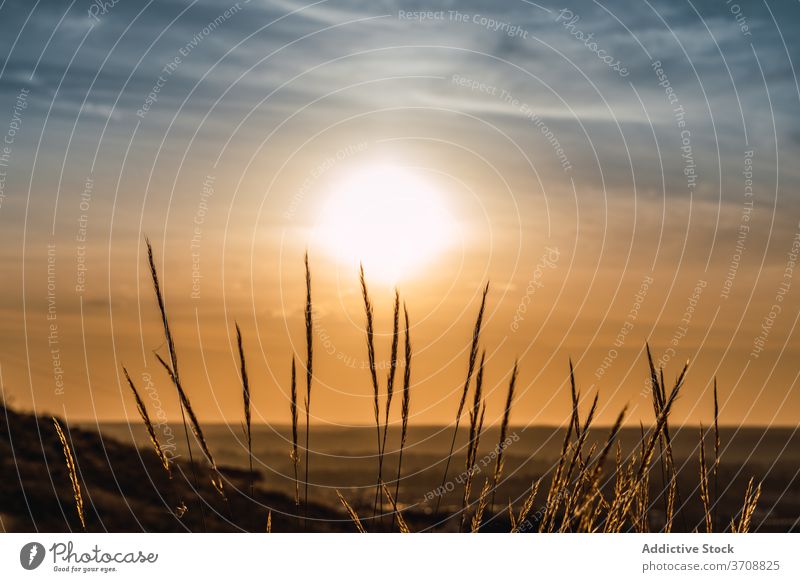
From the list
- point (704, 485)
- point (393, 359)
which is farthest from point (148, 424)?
point (704, 485)

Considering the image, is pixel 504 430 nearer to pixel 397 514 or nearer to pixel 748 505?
pixel 397 514

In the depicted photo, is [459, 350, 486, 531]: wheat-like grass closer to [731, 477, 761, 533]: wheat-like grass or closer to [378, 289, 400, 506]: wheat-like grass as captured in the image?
[378, 289, 400, 506]: wheat-like grass

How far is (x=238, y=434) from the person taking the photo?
2.74 m
